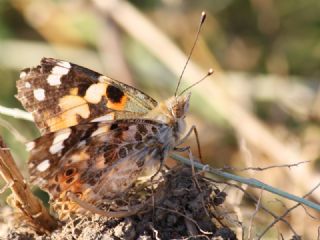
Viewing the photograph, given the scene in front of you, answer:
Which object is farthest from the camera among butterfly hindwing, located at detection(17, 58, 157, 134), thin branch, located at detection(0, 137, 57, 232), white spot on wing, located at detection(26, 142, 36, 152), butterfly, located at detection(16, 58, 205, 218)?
butterfly hindwing, located at detection(17, 58, 157, 134)

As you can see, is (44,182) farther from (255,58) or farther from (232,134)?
(255,58)

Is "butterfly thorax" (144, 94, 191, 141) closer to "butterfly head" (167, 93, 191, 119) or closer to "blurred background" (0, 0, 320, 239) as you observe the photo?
"butterfly head" (167, 93, 191, 119)

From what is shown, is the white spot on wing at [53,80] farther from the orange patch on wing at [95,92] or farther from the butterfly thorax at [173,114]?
the butterfly thorax at [173,114]

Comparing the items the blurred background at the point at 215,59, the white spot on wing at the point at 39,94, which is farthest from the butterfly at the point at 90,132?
the blurred background at the point at 215,59

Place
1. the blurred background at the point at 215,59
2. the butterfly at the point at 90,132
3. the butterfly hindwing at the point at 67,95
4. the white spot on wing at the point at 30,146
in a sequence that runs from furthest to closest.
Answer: the blurred background at the point at 215,59 < the butterfly hindwing at the point at 67,95 < the butterfly at the point at 90,132 < the white spot on wing at the point at 30,146

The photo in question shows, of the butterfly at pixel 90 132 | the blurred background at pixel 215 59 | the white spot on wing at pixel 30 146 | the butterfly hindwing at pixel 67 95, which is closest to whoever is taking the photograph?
the white spot on wing at pixel 30 146

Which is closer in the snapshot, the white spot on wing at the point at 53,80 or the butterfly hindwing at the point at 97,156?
the butterfly hindwing at the point at 97,156

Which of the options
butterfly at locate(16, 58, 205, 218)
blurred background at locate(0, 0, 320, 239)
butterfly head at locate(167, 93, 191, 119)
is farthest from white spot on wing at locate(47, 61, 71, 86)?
blurred background at locate(0, 0, 320, 239)

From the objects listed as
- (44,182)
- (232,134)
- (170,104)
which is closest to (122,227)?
(44,182)

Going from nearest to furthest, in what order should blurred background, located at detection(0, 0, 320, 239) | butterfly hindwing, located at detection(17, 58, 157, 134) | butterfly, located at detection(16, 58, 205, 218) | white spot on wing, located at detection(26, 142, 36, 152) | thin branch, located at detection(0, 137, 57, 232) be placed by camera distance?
white spot on wing, located at detection(26, 142, 36, 152) → butterfly, located at detection(16, 58, 205, 218) → thin branch, located at detection(0, 137, 57, 232) → butterfly hindwing, located at detection(17, 58, 157, 134) → blurred background, located at detection(0, 0, 320, 239)
